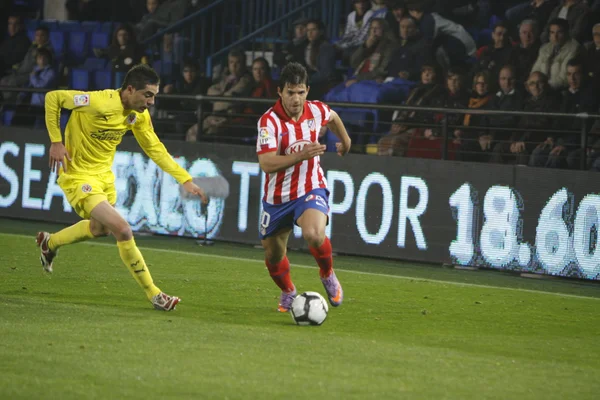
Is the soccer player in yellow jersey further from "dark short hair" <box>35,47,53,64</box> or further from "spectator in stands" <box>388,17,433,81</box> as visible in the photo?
"dark short hair" <box>35,47,53,64</box>

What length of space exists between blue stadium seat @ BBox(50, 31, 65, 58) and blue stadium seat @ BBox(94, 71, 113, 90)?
146 centimetres

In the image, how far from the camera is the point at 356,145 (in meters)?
13.3

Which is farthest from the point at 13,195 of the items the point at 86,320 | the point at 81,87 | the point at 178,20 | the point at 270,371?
the point at 270,371

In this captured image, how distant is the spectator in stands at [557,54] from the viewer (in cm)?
1275

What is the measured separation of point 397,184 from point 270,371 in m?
6.24

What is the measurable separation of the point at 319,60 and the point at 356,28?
2.60 ft

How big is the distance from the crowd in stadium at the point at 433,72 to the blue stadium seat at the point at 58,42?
0.51m

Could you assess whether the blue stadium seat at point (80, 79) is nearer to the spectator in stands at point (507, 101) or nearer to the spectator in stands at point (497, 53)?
the spectator in stands at point (497, 53)

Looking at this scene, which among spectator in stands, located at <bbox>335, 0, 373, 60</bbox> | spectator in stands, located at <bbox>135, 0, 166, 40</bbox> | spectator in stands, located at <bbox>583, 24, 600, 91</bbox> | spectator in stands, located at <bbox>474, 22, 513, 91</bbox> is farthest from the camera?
spectator in stands, located at <bbox>135, 0, 166, 40</bbox>

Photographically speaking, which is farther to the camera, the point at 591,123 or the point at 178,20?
the point at 178,20

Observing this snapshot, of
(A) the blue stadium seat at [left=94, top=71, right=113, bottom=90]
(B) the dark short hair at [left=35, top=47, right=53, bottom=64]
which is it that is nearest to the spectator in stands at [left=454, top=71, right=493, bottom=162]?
(A) the blue stadium seat at [left=94, top=71, right=113, bottom=90]

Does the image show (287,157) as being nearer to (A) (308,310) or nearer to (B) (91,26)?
(A) (308,310)

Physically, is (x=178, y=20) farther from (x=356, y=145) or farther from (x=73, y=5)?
(x=356, y=145)

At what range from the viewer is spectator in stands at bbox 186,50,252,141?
1482cm
